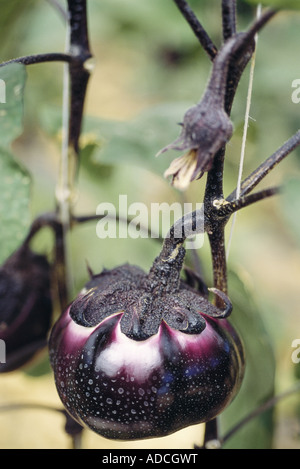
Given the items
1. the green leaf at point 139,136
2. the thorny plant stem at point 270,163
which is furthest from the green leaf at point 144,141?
the thorny plant stem at point 270,163

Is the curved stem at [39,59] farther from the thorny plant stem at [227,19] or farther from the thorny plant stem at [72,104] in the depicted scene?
the thorny plant stem at [227,19]

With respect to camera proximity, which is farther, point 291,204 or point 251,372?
point 251,372

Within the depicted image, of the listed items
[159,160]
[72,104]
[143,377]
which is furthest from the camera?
[159,160]

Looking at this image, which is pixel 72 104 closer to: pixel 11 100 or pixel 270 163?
pixel 11 100

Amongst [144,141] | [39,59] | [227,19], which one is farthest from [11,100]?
[144,141]

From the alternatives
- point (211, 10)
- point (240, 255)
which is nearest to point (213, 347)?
point (211, 10)

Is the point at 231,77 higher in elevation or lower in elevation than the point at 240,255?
higher
